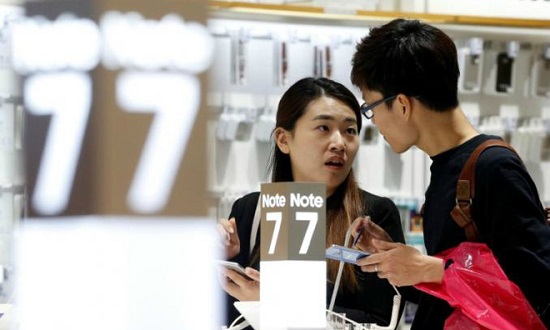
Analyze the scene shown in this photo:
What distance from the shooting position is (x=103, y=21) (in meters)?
1.15

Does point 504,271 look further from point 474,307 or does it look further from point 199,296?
point 199,296

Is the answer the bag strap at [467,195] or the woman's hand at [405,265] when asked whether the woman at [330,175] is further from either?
the bag strap at [467,195]

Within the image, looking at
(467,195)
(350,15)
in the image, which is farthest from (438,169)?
(350,15)

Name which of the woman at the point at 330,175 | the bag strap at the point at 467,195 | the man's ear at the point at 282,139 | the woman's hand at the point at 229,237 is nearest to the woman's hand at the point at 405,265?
the bag strap at the point at 467,195

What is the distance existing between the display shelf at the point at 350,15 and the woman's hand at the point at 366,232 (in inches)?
121

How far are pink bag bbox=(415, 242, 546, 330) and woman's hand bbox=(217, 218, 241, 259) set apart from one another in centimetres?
111

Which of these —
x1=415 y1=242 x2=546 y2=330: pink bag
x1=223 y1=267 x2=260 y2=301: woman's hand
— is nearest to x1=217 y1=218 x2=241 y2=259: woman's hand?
x1=223 y1=267 x2=260 y2=301: woman's hand

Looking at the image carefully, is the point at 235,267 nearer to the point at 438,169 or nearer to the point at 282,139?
the point at 438,169

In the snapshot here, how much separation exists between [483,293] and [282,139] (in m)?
Answer: 1.52

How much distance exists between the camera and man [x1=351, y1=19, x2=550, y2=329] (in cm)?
275

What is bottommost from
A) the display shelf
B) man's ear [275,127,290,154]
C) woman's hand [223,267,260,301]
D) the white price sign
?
woman's hand [223,267,260,301]

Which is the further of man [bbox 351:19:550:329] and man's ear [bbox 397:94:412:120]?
man's ear [bbox 397:94:412:120]

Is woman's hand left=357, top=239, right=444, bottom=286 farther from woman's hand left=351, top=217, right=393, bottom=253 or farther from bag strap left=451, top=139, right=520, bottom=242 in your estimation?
woman's hand left=351, top=217, right=393, bottom=253

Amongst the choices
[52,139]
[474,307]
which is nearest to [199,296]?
[52,139]
